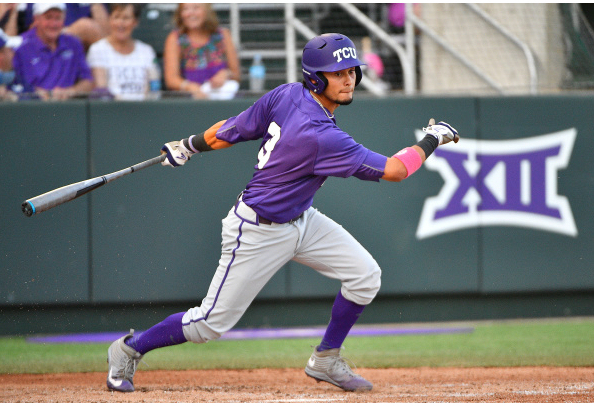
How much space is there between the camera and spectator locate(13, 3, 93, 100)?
246 inches

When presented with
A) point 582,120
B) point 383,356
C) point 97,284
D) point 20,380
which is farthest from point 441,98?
point 20,380

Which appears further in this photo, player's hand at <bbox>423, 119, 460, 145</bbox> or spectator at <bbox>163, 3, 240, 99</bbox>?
spectator at <bbox>163, 3, 240, 99</bbox>

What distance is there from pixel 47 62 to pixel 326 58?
3.38 meters

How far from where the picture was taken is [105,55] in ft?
21.1

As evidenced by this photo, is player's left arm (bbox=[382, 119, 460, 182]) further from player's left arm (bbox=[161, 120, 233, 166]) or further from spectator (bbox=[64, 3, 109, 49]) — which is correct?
spectator (bbox=[64, 3, 109, 49])

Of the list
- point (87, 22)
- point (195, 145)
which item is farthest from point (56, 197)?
point (87, 22)

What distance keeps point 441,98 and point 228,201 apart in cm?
204

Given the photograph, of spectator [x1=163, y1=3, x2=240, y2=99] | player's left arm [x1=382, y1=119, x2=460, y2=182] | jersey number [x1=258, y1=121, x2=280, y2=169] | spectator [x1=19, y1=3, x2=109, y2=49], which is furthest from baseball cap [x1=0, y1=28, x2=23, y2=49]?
player's left arm [x1=382, y1=119, x2=460, y2=182]

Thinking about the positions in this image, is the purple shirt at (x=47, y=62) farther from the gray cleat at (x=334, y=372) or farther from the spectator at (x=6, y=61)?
the gray cleat at (x=334, y=372)

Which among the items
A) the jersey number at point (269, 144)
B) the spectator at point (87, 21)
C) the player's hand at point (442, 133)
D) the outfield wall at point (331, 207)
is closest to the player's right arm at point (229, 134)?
the jersey number at point (269, 144)

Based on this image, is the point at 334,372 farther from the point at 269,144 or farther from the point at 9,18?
the point at 9,18

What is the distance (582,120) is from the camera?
21.4ft

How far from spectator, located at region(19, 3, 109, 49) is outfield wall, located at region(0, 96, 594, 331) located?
0.70 m

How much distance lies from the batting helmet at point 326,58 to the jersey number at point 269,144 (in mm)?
296
